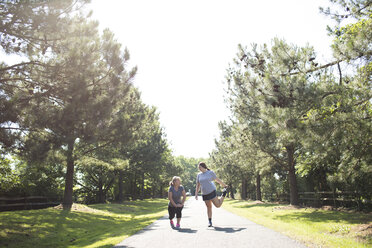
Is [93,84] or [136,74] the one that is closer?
[93,84]

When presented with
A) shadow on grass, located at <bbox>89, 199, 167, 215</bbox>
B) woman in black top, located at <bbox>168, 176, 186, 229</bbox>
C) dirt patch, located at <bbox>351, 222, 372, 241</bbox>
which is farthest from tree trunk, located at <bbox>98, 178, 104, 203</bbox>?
dirt patch, located at <bbox>351, 222, 372, 241</bbox>

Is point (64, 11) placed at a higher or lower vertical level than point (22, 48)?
higher

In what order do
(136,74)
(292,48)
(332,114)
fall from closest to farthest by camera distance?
(332,114) → (292,48) → (136,74)

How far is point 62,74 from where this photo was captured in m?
9.34

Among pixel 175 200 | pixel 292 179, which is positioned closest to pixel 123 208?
pixel 292 179

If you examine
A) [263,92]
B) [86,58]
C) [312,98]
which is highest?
[86,58]

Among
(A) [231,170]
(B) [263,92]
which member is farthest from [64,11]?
(A) [231,170]

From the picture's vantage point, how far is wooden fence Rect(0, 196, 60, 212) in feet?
54.5

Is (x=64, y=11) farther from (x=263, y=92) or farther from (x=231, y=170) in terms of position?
(x=231, y=170)

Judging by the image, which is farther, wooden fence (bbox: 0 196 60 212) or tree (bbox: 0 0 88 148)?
wooden fence (bbox: 0 196 60 212)

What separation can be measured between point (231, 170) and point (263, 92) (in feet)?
81.1

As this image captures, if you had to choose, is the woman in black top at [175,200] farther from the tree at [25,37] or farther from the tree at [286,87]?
the tree at [25,37]

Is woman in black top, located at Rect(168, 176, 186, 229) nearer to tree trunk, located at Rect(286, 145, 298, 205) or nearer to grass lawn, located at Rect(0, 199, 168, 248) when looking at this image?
grass lawn, located at Rect(0, 199, 168, 248)

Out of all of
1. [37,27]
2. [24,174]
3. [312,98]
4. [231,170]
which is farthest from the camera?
[231,170]
